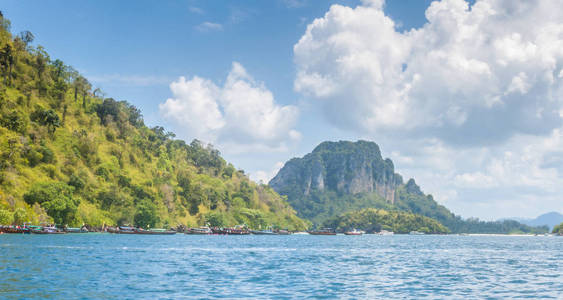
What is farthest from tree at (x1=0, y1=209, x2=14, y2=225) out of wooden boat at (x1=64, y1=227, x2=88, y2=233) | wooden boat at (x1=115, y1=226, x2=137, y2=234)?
wooden boat at (x1=115, y1=226, x2=137, y2=234)

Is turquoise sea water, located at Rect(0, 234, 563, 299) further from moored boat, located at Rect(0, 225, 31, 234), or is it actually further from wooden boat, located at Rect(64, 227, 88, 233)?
wooden boat, located at Rect(64, 227, 88, 233)

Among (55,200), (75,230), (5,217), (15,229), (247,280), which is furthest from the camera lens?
(75,230)

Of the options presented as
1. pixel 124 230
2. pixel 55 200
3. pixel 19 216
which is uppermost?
pixel 55 200

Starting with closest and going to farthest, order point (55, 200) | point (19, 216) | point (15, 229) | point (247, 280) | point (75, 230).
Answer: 1. point (247, 280)
2. point (15, 229)
3. point (19, 216)
4. point (55, 200)
5. point (75, 230)

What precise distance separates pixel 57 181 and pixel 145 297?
158m

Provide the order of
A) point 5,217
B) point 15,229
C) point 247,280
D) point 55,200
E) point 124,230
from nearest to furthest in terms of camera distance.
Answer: point 247,280 → point 15,229 → point 5,217 → point 55,200 → point 124,230

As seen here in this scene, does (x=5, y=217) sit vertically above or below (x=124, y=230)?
above

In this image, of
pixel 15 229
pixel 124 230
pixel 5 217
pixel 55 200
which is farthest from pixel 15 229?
pixel 124 230

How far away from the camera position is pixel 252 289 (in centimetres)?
4528

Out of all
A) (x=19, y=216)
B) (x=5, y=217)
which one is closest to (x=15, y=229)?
(x=5, y=217)

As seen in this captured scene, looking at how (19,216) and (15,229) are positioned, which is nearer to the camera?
(15,229)

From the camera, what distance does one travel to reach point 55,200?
160000 millimetres

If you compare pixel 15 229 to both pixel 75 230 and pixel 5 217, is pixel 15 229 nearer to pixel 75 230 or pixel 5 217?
pixel 5 217

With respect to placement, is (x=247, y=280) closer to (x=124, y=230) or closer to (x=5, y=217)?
(x=5, y=217)
